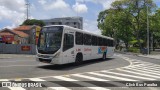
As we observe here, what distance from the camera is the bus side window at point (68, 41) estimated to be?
1766 centimetres

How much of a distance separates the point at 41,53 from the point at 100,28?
6912 centimetres

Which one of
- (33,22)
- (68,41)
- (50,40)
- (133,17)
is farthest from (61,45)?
(33,22)

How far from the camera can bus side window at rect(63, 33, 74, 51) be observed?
695 inches

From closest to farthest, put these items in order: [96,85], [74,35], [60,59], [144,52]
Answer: [96,85]
[60,59]
[74,35]
[144,52]

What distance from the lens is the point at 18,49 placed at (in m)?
43.3

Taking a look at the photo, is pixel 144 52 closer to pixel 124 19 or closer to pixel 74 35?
pixel 124 19

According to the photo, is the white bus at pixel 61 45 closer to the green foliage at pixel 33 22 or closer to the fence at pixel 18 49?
the fence at pixel 18 49

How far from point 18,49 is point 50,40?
2716 centimetres

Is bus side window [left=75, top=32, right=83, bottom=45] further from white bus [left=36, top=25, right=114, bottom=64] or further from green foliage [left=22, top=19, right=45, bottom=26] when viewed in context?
green foliage [left=22, top=19, right=45, bottom=26]

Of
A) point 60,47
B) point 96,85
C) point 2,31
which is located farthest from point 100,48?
point 2,31

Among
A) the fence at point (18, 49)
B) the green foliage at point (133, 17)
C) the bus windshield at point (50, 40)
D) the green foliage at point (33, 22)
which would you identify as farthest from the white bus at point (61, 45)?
the green foliage at point (33, 22)

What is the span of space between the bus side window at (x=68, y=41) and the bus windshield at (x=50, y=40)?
17.8 inches

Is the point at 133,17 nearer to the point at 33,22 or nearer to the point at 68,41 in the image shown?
the point at 68,41

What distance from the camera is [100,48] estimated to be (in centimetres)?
2672
